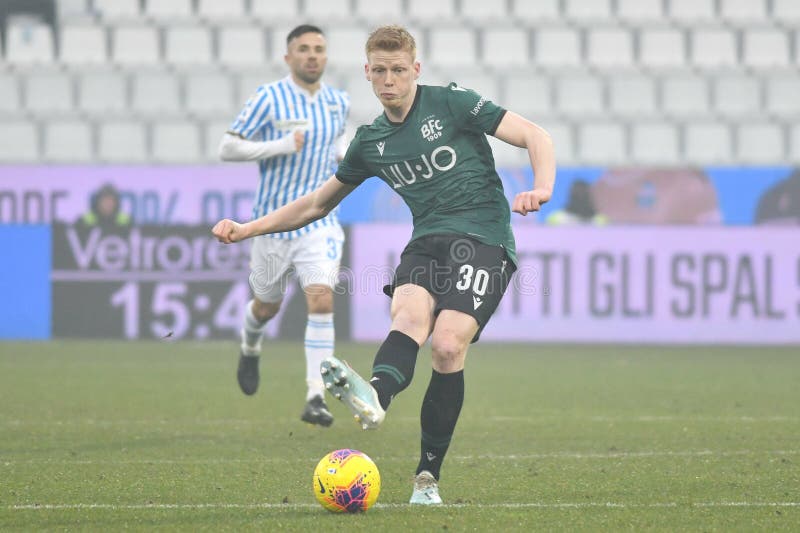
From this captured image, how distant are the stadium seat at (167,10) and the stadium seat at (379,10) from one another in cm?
269

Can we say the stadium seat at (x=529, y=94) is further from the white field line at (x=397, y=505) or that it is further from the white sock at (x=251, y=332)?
the white field line at (x=397, y=505)

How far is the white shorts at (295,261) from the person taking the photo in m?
8.48

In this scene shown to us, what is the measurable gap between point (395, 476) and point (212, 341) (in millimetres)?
9685

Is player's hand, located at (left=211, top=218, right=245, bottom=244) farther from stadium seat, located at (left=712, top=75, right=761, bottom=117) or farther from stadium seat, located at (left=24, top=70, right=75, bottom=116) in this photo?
stadium seat, located at (left=712, top=75, right=761, bottom=117)

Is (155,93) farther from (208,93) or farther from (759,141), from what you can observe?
(759,141)

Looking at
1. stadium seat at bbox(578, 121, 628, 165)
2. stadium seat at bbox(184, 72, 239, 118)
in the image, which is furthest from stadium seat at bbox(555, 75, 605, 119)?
stadium seat at bbox(184, 72, 239, 118)

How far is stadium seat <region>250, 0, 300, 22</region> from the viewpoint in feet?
67.1

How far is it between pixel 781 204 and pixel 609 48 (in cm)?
507

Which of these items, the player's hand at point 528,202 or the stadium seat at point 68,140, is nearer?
the player's hand at point 528,202

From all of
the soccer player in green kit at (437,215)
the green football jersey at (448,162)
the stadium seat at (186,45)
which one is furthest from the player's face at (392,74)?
the stadium seat at (186,45)

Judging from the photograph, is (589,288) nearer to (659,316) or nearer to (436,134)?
(659,316)

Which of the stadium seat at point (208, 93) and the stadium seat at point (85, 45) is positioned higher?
the stadium seat at point (85, 45)

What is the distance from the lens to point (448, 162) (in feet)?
18.3

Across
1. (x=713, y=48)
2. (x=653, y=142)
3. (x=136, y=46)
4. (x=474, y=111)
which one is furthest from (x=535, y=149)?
(x=713, y=48)
